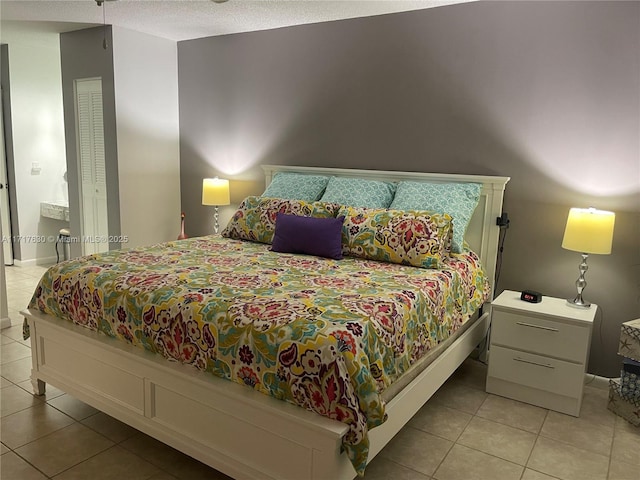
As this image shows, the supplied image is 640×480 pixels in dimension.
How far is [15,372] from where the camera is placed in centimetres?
310

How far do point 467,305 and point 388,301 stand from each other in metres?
0.93

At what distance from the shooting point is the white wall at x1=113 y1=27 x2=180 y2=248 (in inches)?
175

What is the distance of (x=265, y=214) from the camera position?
3537mm

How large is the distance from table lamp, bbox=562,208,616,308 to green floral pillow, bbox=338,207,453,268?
662 mm

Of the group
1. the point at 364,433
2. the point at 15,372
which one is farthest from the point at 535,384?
the point at 15,372

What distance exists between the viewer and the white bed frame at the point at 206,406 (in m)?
1.82

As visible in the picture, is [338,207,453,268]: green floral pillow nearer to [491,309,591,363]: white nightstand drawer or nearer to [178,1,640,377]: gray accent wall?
[491,309,591,363]: white nightstand drawer

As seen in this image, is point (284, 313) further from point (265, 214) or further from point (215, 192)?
point (215, 192)

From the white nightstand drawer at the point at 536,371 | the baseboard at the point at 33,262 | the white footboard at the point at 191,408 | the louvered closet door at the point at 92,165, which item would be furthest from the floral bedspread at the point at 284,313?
the baseboard at the point at 33,262

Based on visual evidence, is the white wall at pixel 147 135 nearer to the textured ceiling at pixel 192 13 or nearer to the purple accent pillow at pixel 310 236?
the textured ceiling at pixel 192 13

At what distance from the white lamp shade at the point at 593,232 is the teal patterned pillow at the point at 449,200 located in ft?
2.14

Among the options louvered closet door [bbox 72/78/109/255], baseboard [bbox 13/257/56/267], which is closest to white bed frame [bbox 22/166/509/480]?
louvered closet door [bbox 72/78/109/255]

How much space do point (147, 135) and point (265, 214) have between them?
1.86 meters

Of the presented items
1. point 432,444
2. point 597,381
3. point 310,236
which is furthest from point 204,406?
point 597,381
